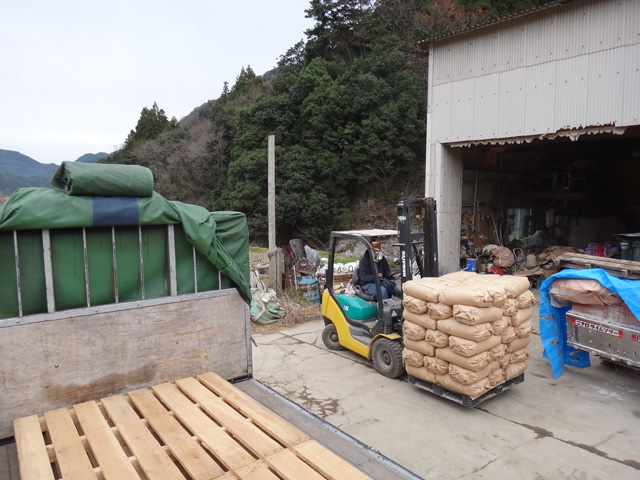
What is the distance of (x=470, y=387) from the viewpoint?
16.6ft

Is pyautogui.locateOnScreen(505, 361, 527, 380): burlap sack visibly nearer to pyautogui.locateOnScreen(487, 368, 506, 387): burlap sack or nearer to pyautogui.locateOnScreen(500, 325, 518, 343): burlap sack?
pyautogui.locateOnScreen(487, 368, 506, 387): burlap sack

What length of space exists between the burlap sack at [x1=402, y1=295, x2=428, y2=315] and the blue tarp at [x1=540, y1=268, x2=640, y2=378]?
1.97m

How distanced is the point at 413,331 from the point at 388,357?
3.58ft

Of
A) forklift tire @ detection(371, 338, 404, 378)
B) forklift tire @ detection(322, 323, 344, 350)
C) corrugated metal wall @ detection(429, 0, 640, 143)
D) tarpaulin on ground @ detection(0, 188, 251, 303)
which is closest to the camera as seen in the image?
tarpaulin on ground @ detection(0, 188, 251, 303)

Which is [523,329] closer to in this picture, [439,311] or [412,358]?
[439,311]

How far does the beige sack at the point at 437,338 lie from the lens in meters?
5.23

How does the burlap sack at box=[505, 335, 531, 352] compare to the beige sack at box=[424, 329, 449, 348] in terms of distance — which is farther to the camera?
the burlap sack at box=[505, 335, 531, 352]

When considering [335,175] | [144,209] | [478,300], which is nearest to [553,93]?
A: [478,300]

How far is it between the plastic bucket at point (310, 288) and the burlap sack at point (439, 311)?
223 inches

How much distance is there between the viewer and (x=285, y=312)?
9.96 m

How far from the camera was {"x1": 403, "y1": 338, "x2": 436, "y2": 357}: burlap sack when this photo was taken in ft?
17.8

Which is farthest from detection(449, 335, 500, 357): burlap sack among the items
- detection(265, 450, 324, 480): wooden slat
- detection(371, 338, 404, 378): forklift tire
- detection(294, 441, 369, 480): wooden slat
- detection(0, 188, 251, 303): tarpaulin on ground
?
detection(265, 450, 324, 480): wooden slat

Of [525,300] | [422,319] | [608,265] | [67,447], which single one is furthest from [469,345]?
[67,447]

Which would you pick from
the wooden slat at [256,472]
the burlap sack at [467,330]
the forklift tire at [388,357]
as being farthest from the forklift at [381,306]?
the wooden slat at [256,472]
